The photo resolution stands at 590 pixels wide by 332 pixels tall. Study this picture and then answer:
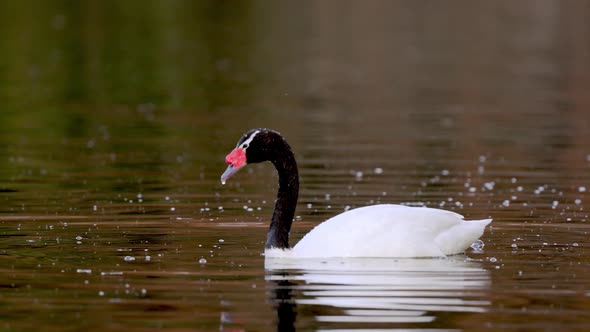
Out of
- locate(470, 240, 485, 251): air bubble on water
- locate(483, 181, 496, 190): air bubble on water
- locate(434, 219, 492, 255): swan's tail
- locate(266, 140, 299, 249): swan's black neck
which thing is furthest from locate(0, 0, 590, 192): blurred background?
locate(434, 219, 492, 255): swan's tail

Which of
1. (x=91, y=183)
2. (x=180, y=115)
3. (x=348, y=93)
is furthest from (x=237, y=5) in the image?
(x=91, y=183)

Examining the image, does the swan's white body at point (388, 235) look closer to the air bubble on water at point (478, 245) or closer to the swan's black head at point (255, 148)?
the air bubble on water at point (478, 245)

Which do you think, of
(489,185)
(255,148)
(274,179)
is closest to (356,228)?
(255,148)

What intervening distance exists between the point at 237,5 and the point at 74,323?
240ft

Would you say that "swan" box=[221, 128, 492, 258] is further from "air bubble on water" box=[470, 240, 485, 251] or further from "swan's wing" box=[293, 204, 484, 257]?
"air bubble on water" box=[470, 240, 485, 251]

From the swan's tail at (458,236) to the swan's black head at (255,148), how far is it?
1.66 metres

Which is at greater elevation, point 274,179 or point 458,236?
point 274,179

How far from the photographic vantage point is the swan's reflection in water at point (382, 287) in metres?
11.2

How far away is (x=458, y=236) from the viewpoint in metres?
13.9

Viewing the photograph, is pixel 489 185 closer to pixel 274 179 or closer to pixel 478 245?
pixel 274 179

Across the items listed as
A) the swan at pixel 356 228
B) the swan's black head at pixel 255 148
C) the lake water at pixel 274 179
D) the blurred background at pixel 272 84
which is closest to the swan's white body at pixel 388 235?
the swan at pixel 356 228

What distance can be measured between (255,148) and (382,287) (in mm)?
2332

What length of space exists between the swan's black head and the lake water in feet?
2.81

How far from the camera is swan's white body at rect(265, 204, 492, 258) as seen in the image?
13398 mm
